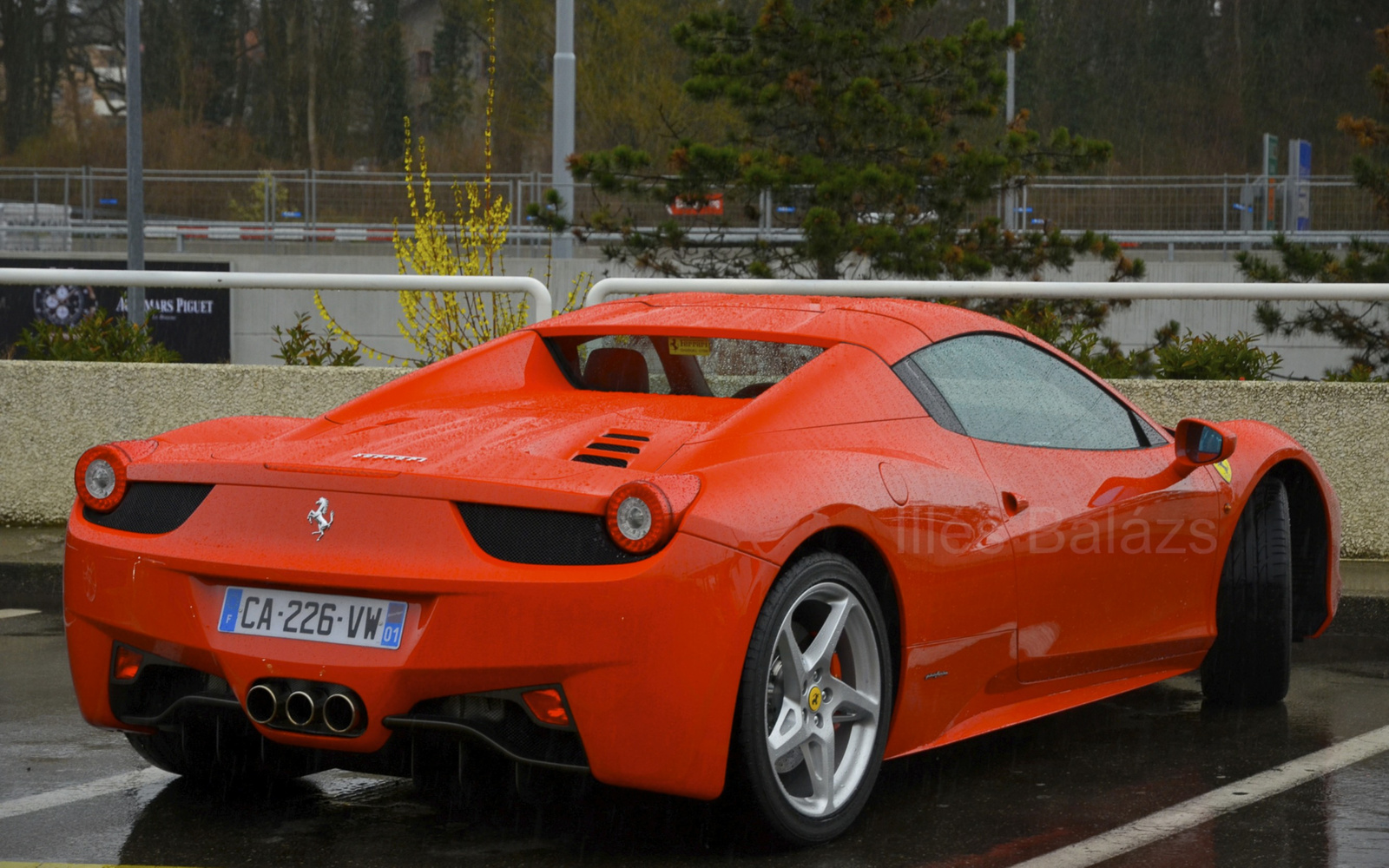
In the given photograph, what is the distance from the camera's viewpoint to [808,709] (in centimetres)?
403

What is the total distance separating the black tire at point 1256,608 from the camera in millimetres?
5602

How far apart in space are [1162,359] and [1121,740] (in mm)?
3640

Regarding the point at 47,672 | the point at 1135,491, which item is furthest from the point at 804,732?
the point at 47,672

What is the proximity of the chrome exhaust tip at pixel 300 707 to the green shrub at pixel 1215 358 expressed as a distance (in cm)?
579

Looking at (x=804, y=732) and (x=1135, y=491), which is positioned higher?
(x=1135, y=491)

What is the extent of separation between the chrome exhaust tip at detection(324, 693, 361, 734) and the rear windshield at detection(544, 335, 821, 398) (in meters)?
1.42

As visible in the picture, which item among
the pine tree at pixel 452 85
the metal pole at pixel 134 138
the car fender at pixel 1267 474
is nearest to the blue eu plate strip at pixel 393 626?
the car fender at pixel 1267 474

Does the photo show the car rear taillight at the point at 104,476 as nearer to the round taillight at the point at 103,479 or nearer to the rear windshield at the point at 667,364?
the round taillight at the point at 103,479

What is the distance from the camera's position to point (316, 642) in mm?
3785

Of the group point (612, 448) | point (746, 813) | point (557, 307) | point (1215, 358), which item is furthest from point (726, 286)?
point (557, 307)

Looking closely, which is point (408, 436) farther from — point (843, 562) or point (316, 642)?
point (843, 562)

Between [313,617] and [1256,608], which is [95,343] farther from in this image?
[1256,608]

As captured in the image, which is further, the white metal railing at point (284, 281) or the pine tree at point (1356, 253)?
the pine tree at point (1356, 253)

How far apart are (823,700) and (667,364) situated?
123 centimetres
